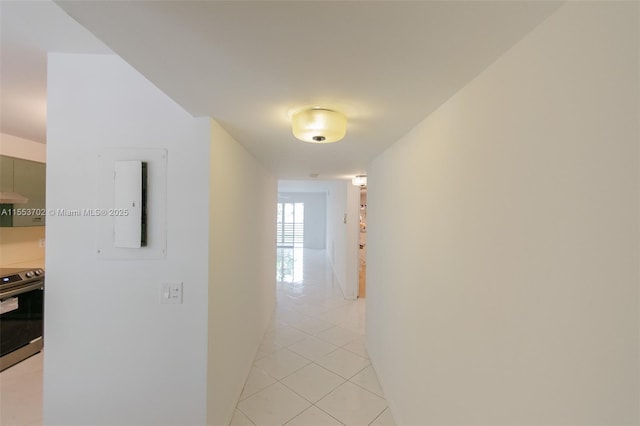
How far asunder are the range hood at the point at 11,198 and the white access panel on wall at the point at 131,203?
1.89m

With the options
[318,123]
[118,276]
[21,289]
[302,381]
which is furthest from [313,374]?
[21,289]

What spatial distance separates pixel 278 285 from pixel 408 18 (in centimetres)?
552

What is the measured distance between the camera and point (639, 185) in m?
0.49

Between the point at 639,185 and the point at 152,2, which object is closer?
the point at 639,185

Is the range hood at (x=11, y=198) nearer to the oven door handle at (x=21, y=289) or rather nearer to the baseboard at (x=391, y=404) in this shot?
the oven door handle at (x=21, y=289)

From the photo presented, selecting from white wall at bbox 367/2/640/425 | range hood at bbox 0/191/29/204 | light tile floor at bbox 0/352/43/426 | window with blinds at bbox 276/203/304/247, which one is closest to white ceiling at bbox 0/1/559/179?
white wall at bbox 367/2/640/425

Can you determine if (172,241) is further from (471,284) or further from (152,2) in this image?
(471,284)

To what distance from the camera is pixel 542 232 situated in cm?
72

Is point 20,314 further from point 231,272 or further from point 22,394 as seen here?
point 231,272

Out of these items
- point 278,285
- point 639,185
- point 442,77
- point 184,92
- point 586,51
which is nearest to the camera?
point 639,185

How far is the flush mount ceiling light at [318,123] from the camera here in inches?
52.7

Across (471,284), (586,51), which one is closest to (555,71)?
(586,51)

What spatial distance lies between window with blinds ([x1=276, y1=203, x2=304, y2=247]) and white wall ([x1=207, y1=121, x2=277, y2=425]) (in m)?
8.36

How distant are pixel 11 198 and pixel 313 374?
10.9ft
